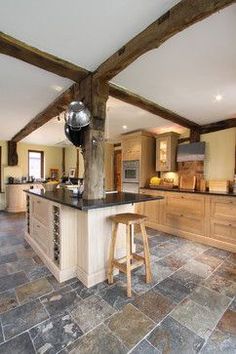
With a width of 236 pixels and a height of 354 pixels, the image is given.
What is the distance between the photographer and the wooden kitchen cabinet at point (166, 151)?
4.46 m

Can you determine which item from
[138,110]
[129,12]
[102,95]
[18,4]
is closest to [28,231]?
[102,95]

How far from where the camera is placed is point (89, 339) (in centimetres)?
141

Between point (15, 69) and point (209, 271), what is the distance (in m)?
3.32

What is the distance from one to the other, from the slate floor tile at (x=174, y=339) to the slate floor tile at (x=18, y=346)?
0.84 m

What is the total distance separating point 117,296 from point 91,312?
322mm

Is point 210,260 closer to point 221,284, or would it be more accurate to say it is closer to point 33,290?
point 221,284

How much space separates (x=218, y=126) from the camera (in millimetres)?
3971

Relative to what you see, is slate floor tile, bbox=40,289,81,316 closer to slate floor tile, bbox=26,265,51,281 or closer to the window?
slate floor tile, bbox=26,265,51,281

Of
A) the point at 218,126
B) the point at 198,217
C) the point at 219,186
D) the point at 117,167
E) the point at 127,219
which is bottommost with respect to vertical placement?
the point at 198,217

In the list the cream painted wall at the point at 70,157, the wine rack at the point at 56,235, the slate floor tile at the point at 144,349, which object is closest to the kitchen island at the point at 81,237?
the wine rack at the point at 56,235

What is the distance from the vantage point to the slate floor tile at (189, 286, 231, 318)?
1764 millimetres

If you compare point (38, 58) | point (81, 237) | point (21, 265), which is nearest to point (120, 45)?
point (38, 58)

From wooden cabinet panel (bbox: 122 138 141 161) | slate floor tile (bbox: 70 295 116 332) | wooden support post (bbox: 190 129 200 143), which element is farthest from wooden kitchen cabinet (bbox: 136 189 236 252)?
slate floor tile (bbox: 70 295 116 332)

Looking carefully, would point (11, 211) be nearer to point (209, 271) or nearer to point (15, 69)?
point (15, 69)
